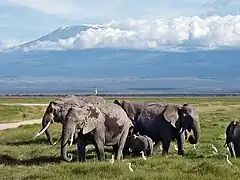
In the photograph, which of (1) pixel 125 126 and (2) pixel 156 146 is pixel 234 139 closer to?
(1) pixel 125 126

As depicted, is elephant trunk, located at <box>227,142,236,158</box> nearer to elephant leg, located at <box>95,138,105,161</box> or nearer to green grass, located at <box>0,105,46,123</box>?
elephant leg, located at <box>95,138,105,161</box>

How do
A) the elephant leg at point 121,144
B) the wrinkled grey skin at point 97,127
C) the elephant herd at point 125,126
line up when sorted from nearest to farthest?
the wrinkled grey skin at point 97,127 → the elephant herd at point 125,126 → the elephant leg at point 121,144

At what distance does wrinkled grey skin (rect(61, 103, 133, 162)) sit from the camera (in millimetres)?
21844

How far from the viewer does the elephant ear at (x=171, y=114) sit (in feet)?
85.5

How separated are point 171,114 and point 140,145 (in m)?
2.00

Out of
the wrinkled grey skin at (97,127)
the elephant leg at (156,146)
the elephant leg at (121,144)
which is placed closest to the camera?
the wrinkled grey skin at (97,127)

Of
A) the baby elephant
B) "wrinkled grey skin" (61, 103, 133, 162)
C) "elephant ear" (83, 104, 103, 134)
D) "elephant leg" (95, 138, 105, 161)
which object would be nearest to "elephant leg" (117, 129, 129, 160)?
"wrinkled grey skin" (61, 103, 133, 162)

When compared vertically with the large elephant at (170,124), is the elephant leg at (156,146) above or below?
below

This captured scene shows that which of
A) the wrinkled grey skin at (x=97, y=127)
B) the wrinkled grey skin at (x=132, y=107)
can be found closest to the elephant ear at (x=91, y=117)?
the wrinkled grey skin at (x=97, y=127)

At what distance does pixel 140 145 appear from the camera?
84.3ft

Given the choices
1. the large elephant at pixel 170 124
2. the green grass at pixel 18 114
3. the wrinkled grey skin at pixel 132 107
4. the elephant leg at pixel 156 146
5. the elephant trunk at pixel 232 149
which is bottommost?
the green grass at pixel 18 114

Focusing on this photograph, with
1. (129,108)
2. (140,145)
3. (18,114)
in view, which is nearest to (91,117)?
(140,145)

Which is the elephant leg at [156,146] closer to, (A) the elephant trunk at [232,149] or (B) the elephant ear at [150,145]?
(B) the elephant ear at [150,145]

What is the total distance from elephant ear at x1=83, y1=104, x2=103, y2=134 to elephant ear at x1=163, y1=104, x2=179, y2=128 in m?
4.22
